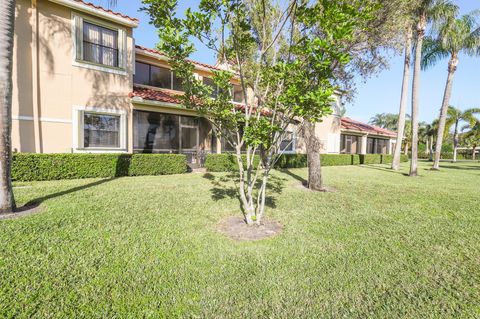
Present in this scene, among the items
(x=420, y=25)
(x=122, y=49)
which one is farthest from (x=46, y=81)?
(x=420, y=25)

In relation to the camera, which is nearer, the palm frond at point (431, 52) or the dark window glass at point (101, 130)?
the dark window glass at point (101, 130)

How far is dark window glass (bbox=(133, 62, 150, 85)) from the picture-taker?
14.1 m

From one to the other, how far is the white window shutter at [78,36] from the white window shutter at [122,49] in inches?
61.9

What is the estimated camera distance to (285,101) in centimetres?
428

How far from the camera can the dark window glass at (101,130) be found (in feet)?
36.7

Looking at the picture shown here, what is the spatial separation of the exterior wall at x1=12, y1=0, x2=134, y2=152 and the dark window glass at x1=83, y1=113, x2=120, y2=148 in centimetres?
54

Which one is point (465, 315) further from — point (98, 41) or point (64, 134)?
point (98, 41)

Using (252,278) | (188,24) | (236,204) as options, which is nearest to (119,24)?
(188,24)

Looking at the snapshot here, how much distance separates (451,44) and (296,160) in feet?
47.9

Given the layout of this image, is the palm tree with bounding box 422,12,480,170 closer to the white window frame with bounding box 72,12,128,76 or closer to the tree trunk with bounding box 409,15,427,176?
the tree trunk with bounding box 409,15,427,176

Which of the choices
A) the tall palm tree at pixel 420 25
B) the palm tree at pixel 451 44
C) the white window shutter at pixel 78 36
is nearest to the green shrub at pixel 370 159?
the palm tree at pixel 451 44

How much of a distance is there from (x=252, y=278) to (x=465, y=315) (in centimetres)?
244

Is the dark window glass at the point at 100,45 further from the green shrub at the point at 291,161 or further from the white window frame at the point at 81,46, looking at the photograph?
the green shrub at the point at 291,161

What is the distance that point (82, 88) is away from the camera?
35.8 ft
